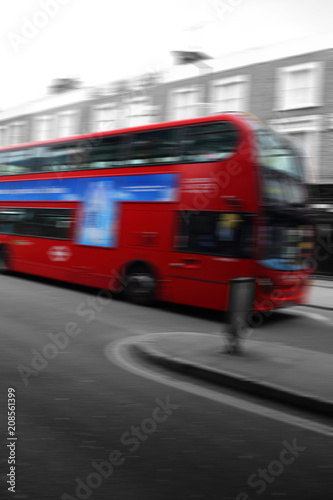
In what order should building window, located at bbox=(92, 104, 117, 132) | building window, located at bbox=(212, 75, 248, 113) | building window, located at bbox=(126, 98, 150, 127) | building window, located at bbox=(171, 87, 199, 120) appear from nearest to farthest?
building window, located at bbox=(212, 75, 248, 113) → building window, located at bbox=(171, 87, 199, 120) → building window, located at bbox=(126, 98, 150, 127) → building window, located at bbox=(92, 104, 117, 132)

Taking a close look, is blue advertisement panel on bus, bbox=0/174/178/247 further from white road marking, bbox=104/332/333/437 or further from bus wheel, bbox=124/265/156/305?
white road marking, bbox=104/332/333/437

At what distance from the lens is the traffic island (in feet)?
15.5

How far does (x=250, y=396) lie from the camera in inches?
192

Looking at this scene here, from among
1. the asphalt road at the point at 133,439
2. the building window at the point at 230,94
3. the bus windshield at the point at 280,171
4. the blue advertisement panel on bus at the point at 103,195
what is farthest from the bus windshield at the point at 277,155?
the building window at the point at 230,94

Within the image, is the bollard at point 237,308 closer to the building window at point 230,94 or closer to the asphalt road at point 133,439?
the asphalt road at point 133,439

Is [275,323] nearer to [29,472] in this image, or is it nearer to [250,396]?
[250,396]

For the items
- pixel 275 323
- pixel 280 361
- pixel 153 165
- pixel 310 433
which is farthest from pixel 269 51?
pixel 310 433

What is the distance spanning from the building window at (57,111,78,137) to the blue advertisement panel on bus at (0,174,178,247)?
1648 centimetres

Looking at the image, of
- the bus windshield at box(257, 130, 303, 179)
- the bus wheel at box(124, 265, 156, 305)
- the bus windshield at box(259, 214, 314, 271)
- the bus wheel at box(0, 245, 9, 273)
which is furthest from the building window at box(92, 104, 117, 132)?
the bus windshield at box(259, 214, 314, 271)

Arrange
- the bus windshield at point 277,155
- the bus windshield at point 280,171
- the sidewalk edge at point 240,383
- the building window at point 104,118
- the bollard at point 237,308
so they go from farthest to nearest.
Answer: the building window at point 104,118 < the bus windshield at point 277,155 < the bus windshield at point 280,171 < the bollard at point 237,308 < the sidewalk edge at point 240,383

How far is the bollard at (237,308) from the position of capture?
6.20 meters

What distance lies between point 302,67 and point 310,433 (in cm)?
1788

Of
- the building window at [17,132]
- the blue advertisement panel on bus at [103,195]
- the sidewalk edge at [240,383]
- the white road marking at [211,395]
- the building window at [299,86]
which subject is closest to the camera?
the white road marking at [211,395]

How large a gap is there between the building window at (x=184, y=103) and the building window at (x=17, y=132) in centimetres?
1211
